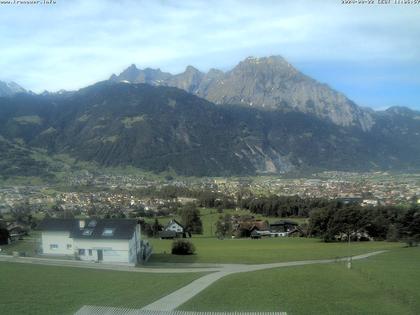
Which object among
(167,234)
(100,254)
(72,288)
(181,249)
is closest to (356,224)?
(167,234)

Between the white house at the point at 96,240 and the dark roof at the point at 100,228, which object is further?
the dark roof at the point at 100,228

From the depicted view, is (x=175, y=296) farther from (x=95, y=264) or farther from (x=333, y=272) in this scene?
(x=95, y=264)

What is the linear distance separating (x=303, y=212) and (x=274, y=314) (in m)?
82.3

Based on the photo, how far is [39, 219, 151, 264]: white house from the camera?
40.7 m

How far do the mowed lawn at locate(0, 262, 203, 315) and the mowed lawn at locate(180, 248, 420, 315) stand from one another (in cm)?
275

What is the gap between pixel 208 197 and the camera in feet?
381

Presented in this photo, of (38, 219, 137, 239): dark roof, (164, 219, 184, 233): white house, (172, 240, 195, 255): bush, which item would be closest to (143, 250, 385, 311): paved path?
(38, 219, 137, 239): dark roof

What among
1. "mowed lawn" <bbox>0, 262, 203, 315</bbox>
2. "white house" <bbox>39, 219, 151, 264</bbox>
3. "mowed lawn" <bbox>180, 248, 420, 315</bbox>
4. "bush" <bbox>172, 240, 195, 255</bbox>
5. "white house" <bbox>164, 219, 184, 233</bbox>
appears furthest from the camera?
"white house" <bbox>164, 219, 184, 233</bbox>

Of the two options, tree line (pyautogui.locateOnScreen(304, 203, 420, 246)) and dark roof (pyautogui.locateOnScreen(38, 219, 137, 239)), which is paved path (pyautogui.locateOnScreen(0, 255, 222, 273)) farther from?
tree line (pyautogui.locateOnScreen(304, 203, 420, 246))

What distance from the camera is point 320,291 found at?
2536 cm

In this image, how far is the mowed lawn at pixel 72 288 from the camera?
812 inches

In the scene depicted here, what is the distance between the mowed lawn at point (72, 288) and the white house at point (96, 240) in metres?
6.11

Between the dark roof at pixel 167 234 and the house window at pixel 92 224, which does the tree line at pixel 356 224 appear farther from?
the house window at pixel 92 224

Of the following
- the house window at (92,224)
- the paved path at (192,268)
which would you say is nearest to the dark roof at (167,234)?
the house window at (92,224)
